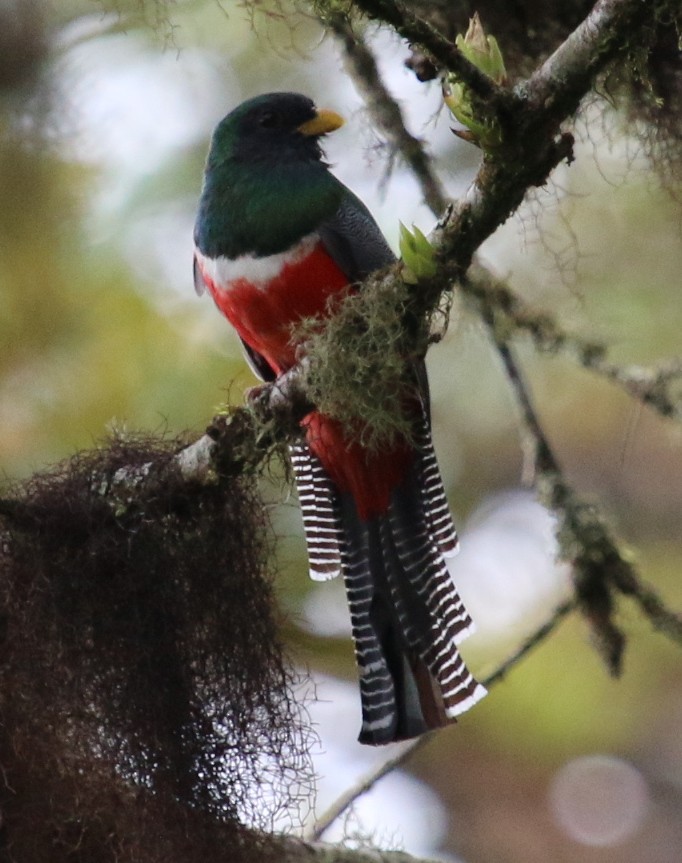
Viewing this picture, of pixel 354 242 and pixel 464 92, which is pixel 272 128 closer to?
pixel 354 242

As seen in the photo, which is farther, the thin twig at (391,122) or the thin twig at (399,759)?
the thin twig at (391,122)

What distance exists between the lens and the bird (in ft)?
10.9

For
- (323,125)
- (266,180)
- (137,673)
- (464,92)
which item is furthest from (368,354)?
(323,125)

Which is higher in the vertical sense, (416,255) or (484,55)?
(484,55)

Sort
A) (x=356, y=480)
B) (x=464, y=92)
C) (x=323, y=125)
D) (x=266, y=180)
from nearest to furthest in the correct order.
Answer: (x=464, y=92) → (x=356, y=480) → (x=266, y=180) → (x=323, y=125)

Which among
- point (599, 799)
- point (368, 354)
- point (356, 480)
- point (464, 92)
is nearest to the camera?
point (464, 92)

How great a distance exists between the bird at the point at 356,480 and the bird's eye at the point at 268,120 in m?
0.31

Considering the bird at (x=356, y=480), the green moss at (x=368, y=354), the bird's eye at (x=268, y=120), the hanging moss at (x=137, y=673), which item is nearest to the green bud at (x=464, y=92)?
the green moss at (x=368, y=354)

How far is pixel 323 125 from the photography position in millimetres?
3980

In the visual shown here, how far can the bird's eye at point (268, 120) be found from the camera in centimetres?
402

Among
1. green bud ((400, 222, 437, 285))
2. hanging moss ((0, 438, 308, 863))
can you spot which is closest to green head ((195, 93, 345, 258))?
hanging moss ((0, 438, 308, 863))

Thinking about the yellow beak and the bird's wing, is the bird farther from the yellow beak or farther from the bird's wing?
the yellow beak

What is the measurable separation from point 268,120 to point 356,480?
116cm

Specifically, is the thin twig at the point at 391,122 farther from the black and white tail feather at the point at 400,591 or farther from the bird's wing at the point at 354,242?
the black and white tail feather at the point at 400,591
